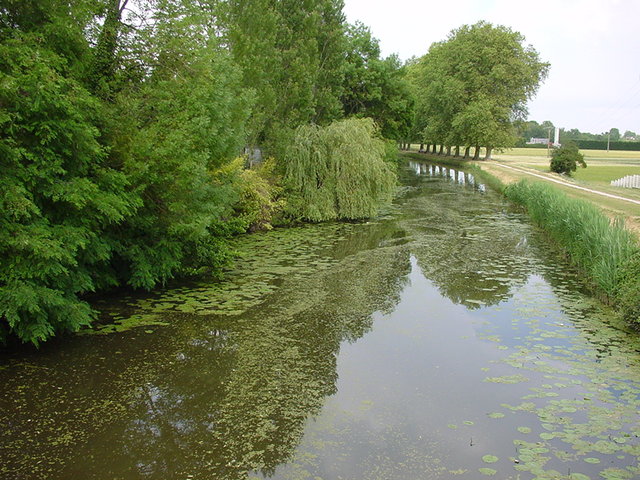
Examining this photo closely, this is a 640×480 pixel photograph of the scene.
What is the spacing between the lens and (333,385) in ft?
20.7

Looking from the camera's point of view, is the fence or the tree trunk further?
the fence

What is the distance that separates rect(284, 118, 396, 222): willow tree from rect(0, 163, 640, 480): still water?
6.68 metres

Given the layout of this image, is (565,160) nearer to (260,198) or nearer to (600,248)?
(260,198)

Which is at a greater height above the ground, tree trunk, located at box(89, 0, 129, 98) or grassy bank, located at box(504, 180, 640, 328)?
tree trunk, located at box(89, 0, 129, 98)

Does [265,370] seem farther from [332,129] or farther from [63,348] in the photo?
[332,129]

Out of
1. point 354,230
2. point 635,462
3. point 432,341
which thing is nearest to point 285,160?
point 354,230

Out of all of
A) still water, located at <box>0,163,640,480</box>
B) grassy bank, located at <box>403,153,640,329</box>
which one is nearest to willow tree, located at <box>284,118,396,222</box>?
grassy bank, located at <box>403,153,640,329</box>

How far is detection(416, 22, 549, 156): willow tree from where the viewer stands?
44.6 metres

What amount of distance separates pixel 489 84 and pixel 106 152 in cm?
4353

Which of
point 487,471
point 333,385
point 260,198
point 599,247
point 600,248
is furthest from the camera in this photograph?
point 260,198

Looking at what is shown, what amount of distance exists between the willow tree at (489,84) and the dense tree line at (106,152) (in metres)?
34.3

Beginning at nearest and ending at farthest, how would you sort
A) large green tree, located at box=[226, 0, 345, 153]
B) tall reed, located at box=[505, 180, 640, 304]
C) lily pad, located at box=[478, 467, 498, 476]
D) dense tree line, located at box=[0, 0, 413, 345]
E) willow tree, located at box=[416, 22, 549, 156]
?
lily pad, located at box=[478, 467, 498, 476] < dense tree line, located at box=[0, 0, 413, 345] < tall reed, located at box=[505, 180, 640, 304] < large green tree, located at box=[226, 0, 345, 153] < willow tree, located at box=[416, 22, 549, 156]

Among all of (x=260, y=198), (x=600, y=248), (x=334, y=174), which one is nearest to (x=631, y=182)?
(x=334, y=174)

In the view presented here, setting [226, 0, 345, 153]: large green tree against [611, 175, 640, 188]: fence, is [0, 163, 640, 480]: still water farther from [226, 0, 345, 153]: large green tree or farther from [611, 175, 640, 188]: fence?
[611, 175, 640, 188]: fence
